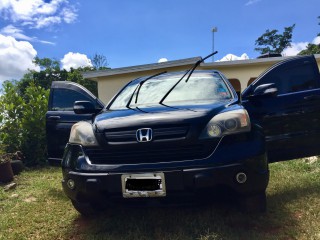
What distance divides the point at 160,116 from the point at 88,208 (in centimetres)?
119

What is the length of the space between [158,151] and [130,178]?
30cm

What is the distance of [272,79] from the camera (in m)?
4.15

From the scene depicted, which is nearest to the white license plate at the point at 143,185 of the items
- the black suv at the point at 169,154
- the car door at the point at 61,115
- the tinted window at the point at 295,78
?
the black suv at the point at 169,154

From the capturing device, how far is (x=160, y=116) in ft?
8.71

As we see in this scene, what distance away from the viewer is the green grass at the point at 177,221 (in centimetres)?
277

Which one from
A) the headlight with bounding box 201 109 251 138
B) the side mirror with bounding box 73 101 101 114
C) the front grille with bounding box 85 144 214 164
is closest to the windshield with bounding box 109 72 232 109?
the side mirror with bounding box 73 101 101 114

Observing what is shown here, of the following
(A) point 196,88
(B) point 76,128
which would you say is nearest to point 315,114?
(A) point 196,88

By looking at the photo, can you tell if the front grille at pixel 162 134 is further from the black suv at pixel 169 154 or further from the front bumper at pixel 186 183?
the front bumper at pixel 186 183

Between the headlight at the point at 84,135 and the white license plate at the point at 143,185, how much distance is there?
444 mm

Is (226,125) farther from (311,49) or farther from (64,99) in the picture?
(311,49)

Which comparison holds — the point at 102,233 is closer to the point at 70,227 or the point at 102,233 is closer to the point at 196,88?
the point at 70,227

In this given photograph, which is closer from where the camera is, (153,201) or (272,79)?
(153,201)

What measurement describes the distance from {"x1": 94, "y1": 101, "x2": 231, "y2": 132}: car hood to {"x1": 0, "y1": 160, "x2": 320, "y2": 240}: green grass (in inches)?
28.7

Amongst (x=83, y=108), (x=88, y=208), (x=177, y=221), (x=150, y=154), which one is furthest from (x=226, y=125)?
(x=83, y=108)
